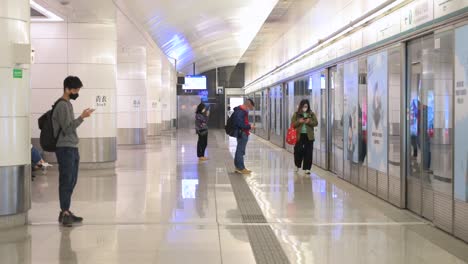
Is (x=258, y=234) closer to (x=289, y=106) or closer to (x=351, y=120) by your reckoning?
(x=351, y=120)

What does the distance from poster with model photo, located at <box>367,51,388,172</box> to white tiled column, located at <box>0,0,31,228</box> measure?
5182 millimetres

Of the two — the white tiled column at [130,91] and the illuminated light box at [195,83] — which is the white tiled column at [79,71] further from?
the illuminated light box at [195,83]

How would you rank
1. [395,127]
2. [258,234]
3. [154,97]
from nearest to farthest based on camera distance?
[258,234] < [395,127] < [154,97]

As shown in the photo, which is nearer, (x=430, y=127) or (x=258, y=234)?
(x=258, y=234)

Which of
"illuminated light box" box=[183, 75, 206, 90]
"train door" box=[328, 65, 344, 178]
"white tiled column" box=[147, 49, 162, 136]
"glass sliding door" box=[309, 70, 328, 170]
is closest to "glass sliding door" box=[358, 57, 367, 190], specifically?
"train door" box=[328, 65, 344, 178]

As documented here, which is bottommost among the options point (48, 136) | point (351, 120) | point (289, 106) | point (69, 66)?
point (48, 136)

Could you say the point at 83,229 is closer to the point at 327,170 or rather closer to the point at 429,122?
the point at 429,122

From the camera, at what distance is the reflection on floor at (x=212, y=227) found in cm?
541

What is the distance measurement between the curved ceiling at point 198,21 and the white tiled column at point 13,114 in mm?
9250

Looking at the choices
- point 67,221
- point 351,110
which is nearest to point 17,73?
point 67,221

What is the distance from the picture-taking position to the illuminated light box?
1610 inches

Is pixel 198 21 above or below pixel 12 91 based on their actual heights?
above

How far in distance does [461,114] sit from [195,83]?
117 feet

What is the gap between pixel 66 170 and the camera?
6789 mm
